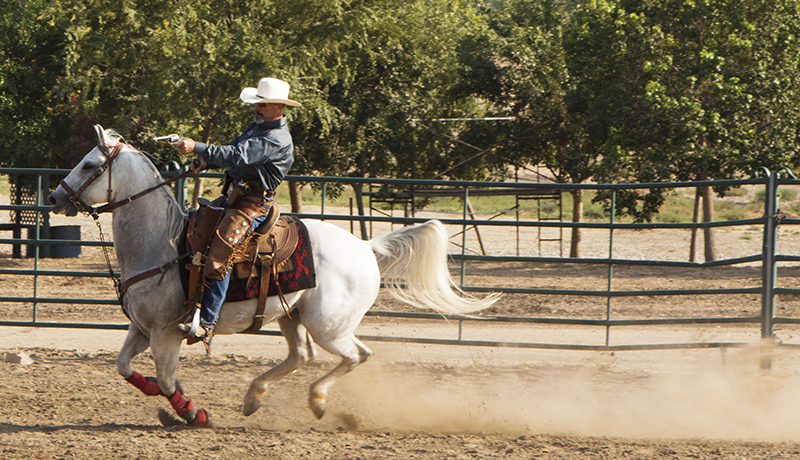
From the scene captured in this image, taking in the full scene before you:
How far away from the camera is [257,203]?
15.1 ft

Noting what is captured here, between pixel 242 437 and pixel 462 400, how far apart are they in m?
1.81

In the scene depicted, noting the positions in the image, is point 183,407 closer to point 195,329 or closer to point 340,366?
point 195,329

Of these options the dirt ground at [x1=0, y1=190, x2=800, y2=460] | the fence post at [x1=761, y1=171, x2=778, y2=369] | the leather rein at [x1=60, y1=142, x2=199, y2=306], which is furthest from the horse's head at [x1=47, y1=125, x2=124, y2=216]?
the fence post at [x1=761, y1=171, x2=778, y2=369]

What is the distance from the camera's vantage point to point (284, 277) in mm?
4691

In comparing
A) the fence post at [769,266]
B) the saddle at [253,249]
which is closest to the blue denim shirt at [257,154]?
the saddle at [253,249]

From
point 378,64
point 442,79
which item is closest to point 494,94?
point 442,79

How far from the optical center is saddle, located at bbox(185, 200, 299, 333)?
4471 mm

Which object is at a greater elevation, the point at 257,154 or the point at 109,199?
the point at 257,154

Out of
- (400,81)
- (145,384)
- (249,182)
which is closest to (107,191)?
(249,182)

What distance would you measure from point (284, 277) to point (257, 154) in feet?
2.73

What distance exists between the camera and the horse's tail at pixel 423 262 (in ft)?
17.2

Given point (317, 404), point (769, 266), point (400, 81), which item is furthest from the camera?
point (400, 81)

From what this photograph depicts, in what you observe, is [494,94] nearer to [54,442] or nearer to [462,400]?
[462,400]

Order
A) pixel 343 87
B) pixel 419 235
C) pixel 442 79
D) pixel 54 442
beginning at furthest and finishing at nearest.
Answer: pixel 442 79 < pixel 343 87 < pixel 419 235 < pixel 54 442
